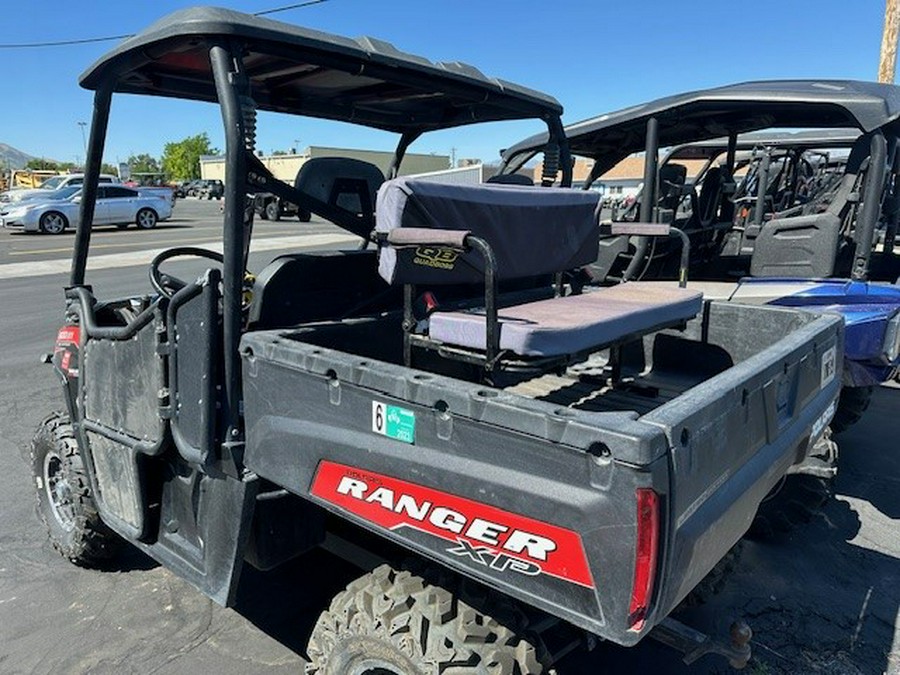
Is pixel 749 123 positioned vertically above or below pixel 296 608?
above

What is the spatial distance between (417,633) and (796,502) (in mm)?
2677

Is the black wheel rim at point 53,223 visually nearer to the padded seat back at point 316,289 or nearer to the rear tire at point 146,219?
the rear tire at point 146,219

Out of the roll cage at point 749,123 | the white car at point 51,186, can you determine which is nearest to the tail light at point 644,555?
the roll cage at point 749,123

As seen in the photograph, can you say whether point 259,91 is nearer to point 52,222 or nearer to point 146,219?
point 52,222

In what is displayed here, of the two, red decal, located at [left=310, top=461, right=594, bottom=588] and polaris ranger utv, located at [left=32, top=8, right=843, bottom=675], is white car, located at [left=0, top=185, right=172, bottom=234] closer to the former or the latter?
polaris ranger utv, located at [left=32, top=8, right=843, bottom=675]

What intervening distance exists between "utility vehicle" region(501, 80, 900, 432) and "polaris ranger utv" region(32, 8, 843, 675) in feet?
4.47

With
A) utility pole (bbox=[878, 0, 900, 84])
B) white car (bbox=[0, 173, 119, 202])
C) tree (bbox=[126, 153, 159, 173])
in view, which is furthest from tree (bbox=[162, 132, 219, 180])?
utility pole (bbox=[878, 0, 900, 84])

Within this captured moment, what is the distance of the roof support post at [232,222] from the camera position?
81.1 inches

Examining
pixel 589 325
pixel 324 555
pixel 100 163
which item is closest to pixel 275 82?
pixel 100 163

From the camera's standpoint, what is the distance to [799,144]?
7.30 meters

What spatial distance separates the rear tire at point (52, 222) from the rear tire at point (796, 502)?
2379cm

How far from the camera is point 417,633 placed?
6.09ft

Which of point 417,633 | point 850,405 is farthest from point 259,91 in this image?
point 850,405

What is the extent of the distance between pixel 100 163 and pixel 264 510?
1.71 m
